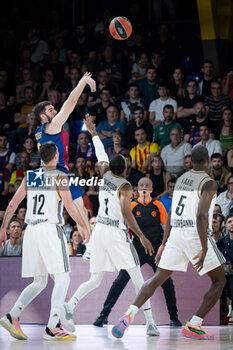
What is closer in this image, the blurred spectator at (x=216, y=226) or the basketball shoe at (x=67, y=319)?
the basketball shoe at (x=67, y=319)

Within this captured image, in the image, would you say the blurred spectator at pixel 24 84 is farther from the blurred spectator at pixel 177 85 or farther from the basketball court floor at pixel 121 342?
the basketball court floor at pixel 121 342

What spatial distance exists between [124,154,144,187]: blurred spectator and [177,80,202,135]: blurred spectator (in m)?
1.56

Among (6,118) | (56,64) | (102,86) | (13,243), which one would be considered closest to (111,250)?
(13,243)

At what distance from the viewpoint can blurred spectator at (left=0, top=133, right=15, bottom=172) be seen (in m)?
13.0

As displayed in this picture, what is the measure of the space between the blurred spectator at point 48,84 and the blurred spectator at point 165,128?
130 inches

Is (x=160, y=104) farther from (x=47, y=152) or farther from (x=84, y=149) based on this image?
(x=47, y=152)

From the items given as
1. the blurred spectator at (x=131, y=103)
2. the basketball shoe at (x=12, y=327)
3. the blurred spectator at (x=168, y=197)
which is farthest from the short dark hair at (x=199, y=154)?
the blurred spectator at (x=131, y=103)

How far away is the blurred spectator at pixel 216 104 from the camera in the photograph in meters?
12.4

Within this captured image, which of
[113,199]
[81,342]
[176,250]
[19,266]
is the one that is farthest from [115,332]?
[19,266]

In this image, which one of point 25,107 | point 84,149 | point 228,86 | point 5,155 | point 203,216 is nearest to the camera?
point 203,216

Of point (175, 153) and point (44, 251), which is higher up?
point (175, 153)

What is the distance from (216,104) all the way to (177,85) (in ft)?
4.00

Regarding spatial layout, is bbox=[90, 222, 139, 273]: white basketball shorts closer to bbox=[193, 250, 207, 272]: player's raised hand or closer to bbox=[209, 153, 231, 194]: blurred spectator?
bbox=[193, 250, 207, 272]: player's raised hand

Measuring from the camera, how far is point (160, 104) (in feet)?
43.3
